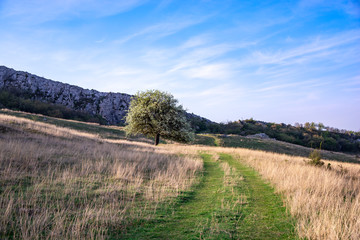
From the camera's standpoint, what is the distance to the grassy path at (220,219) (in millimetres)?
4246

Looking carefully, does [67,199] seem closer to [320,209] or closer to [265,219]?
[265,219]

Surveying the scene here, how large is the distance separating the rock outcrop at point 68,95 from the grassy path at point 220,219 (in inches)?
3158

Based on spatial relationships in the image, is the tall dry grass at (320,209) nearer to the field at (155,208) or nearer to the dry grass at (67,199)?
the field at (155,208)

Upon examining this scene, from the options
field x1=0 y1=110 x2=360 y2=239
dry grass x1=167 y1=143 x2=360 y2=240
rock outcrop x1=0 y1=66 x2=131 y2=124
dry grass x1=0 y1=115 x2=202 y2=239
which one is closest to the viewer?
dry grass x1=0 y1=115 x2=202 y2=239

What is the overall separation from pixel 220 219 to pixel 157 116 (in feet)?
78.8

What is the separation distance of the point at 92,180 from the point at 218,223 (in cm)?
515

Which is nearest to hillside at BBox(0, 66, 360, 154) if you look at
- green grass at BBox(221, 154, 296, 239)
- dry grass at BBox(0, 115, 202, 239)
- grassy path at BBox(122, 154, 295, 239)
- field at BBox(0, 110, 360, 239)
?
dry grass at BBox(0, 115, 202, 239)

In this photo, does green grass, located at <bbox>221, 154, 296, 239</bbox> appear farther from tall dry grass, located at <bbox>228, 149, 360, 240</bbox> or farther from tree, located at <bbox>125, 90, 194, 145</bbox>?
tree, located at <bbox>125, 90, 194, 145</bbox>

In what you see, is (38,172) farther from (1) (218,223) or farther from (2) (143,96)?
(2) (143,96)

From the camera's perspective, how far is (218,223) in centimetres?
476

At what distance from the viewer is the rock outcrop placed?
82062 mm

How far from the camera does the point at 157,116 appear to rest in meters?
28.5

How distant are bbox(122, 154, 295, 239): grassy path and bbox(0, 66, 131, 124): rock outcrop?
263ft

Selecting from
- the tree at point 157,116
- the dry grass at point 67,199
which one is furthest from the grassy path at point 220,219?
the tree at point 157,116
